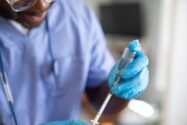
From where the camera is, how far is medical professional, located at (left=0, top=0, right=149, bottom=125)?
88 cm

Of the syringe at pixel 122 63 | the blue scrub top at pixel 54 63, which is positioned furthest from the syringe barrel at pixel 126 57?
the blue scrub top at pixel 54 63

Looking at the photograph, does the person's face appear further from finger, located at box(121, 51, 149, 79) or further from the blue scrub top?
finger, located at box(121, 51, 149, 79)

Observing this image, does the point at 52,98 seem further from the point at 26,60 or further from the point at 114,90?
the point at 114,90

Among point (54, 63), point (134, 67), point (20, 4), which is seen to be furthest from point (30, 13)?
point (134, 67)

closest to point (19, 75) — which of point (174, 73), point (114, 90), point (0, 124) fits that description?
point (0, 124)

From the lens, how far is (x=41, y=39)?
40.0 inches

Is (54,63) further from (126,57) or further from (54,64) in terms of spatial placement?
(126,57)

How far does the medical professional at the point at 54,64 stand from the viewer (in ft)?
2.90

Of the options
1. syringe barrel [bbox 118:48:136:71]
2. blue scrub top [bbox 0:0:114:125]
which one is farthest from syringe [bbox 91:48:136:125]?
blue scrub top [bbox 0:0:114:125]

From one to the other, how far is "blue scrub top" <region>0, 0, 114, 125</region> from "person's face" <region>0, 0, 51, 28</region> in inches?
1.4

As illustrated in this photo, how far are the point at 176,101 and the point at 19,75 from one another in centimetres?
126

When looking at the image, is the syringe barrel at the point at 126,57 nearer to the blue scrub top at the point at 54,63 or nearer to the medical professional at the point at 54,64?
the medical professional at the point at 54,64

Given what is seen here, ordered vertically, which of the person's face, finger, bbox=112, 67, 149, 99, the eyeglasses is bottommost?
finger, bbox=112, 67, 149, 99

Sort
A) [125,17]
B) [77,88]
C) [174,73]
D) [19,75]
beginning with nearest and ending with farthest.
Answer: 1. [19,75]
2. [77,88]
3. [174,73]
4. [125,17]
